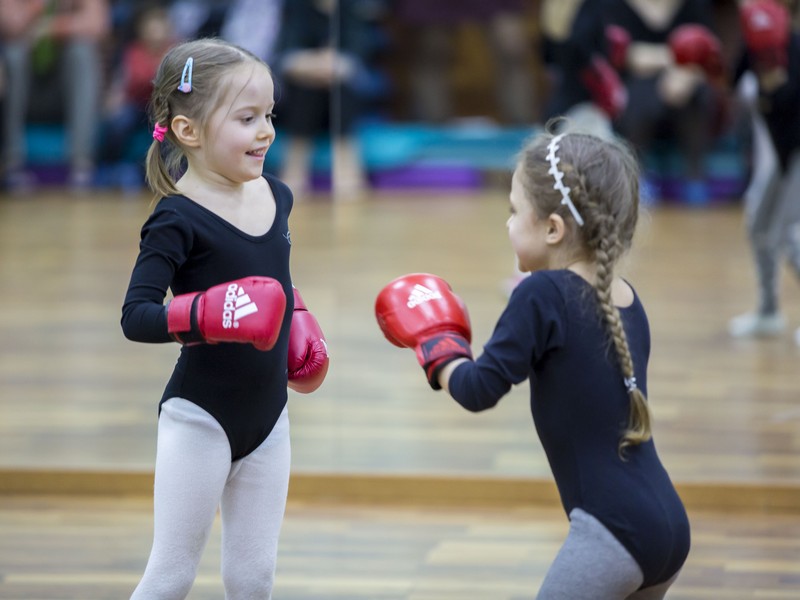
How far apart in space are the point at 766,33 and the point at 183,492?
2.94 metres

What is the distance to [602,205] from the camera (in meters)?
1.75

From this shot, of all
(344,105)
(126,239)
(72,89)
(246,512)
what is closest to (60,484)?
(246,512)

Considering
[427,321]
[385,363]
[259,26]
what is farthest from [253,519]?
[259,26]

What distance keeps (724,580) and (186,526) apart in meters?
1.18

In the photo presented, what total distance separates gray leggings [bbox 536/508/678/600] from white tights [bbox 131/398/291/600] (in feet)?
1.51

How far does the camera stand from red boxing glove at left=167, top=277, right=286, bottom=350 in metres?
1.74

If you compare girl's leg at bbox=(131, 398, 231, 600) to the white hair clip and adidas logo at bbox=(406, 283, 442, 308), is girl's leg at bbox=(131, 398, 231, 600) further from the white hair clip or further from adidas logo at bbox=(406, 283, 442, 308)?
the white hair clip

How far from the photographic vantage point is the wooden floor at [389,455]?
2623 millimetres

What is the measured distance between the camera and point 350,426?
3.44 m

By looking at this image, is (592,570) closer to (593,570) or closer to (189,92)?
(593,570)

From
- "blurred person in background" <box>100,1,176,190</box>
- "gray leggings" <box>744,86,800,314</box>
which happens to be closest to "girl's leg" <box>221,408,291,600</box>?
"gray leggings" <box>744,86,800,314</box>

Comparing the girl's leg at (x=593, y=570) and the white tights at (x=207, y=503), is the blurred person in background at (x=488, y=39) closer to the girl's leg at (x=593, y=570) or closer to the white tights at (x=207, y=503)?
the white tights at (x=207, y=503)

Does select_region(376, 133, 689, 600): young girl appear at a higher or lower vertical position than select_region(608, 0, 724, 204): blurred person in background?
higher

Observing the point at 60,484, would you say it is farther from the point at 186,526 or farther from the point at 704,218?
the point at 704,218
